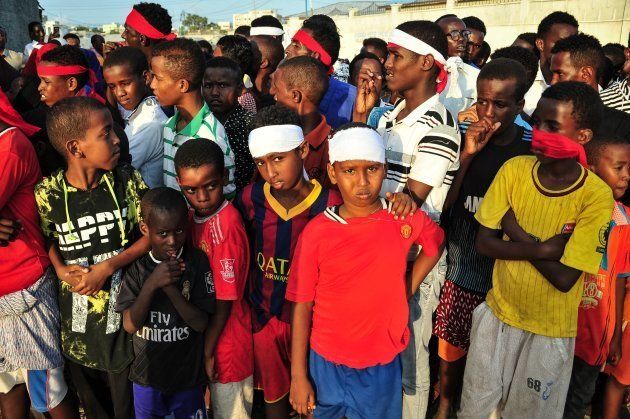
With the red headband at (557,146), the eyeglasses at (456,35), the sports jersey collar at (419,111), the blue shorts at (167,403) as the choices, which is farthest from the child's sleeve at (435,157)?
the eyeglasses at (456,35)

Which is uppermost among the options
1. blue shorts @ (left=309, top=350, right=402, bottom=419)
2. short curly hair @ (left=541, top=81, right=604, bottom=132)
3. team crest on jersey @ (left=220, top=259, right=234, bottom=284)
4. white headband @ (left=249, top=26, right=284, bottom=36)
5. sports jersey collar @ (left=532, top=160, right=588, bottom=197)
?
white headband @ (left=249, top=26, right=284, bottom=36)

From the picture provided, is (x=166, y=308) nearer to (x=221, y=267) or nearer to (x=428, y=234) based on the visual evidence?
(x=221, y=267)

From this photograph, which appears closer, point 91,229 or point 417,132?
point 91,229

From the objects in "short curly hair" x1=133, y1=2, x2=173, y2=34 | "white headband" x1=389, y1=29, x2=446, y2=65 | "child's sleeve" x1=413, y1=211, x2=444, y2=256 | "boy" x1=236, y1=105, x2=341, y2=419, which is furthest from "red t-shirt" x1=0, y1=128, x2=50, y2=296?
"short curly hair" x1=133, y1=2, x2=173, y2=34

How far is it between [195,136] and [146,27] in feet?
Answer: 6.67

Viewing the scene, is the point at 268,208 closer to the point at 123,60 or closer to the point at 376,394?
the point at 376,394

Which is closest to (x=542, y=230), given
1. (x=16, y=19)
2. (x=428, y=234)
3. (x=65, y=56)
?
(x=428, y=234)

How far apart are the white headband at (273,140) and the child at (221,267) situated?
25cm

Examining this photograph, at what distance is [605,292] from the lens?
283 centimetres

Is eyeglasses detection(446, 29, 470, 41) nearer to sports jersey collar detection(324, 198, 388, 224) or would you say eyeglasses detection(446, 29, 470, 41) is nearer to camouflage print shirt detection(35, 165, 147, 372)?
sports jersey collar detection(324, 198, 388, 224)

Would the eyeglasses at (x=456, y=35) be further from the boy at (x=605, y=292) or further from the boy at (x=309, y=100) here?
the boy at (x=605, y=292)

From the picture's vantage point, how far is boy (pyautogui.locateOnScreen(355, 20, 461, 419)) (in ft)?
8.99

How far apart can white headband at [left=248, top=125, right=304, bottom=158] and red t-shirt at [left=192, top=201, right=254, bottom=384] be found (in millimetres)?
370

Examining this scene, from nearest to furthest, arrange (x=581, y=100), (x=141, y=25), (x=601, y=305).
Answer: (x=581, y=100) < (x=601, y=305) < (x=141, y=25)
